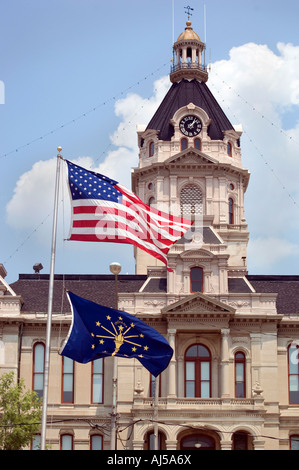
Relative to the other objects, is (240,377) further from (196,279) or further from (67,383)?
(67,383)

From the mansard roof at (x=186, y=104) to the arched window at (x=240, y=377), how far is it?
2585 centimetres

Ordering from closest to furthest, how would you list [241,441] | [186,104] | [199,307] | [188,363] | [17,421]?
[17,421]
[241,441]
[199,307]
[188,363]
[186,104]

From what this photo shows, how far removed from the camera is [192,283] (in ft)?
216

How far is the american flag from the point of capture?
39.7m

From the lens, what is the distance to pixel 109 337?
39250 mm

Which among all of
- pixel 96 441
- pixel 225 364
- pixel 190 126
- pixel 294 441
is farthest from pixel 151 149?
pixel 294 441

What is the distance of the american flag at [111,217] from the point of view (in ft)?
130

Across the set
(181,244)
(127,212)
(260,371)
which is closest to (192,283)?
(181,244)

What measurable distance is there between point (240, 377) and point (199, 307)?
17.5ft

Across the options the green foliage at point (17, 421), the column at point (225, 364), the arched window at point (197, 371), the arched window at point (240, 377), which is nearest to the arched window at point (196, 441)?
the arched window at point (197, 371)

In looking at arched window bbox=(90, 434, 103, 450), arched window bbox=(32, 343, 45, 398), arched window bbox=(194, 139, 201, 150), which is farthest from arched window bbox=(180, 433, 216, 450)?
arched window bbox=(194, 139, 201, 150)

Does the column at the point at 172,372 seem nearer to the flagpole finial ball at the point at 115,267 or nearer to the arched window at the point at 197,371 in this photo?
the arched window at the point at 197,371

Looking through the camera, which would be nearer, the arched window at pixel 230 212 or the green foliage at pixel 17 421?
the green foliage at pixel 17 421
